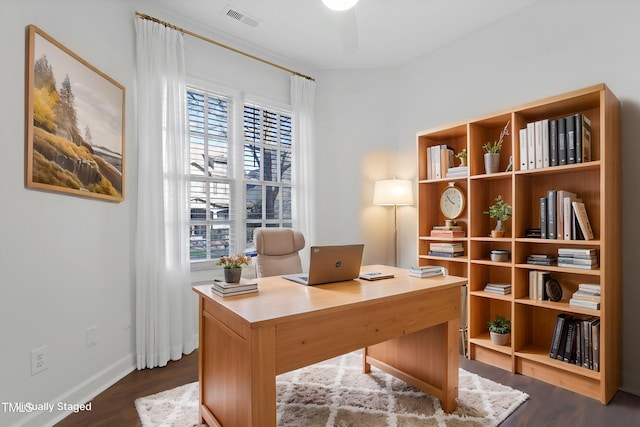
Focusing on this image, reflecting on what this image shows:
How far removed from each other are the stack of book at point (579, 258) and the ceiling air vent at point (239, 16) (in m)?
3.07

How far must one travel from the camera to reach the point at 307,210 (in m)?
3.69

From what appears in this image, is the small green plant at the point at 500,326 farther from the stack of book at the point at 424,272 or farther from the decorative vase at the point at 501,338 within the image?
the stack of book at the point at 424,272

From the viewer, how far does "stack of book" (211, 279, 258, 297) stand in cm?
165

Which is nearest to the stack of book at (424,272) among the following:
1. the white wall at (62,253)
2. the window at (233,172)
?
the window at (233,172)

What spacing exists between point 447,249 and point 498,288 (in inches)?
20.2

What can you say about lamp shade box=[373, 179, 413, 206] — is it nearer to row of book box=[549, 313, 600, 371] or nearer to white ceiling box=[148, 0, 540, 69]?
white ceiling box=[148, 0, 540, 69]

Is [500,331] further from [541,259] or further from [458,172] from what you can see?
[458,172]

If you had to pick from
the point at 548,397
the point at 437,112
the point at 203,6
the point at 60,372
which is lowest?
the point at 548,397

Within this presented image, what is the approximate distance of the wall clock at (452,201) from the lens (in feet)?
10.3

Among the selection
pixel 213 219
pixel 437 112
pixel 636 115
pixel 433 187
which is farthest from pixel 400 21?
pixel 213 219

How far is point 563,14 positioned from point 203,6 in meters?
2.83

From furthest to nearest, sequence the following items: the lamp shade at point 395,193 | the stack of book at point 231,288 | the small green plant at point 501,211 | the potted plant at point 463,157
A: the lamp shade at point 395,193
the potted plant at point 463,157
the small green plant at point 501,211
the stack of book at point 231,288

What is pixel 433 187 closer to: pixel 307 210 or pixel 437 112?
pixel 437 112

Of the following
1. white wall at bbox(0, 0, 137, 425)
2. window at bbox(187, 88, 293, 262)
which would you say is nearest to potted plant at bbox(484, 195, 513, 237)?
window at bbox(187, 88, 293, 262)
